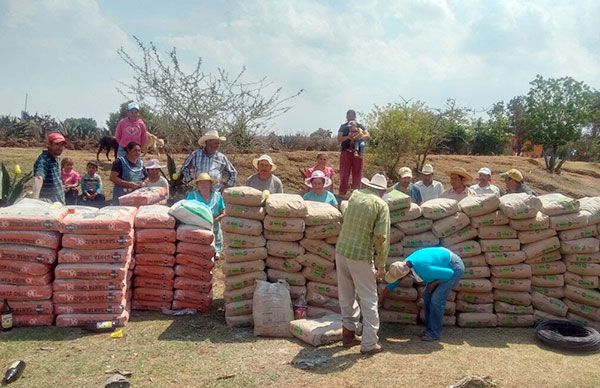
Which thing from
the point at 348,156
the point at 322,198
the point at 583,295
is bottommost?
the point at 583,295

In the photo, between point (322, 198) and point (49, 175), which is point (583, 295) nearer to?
point (322, 198)

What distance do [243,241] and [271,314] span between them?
2.84 ft

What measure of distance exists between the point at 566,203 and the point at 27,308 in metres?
6.16

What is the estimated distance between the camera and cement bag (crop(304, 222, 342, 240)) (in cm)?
580

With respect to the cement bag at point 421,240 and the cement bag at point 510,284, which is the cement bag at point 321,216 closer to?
the cement bag at point 421,240

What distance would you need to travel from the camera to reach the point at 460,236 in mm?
6035

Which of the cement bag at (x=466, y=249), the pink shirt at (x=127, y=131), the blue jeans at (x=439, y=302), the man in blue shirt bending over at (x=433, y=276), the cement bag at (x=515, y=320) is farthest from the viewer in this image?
the pink shirt at (x=127, y=131)

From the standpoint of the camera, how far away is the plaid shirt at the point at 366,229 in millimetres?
5090

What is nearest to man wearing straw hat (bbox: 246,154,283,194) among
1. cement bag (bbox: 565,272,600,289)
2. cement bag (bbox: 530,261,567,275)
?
cement bag (bbox: 530,261,567,275)

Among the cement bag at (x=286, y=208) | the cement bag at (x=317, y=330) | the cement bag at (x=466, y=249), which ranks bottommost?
the cement bag at (x=317, y=330)

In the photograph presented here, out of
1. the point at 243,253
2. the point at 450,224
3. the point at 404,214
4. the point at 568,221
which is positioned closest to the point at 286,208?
the point at 243,253

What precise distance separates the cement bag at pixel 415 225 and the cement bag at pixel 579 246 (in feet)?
5.23

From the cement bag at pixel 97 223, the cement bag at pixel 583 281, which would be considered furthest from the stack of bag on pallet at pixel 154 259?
the cement bag at pixel 583 281

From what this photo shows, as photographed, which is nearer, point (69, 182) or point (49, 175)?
point (49, 175)
